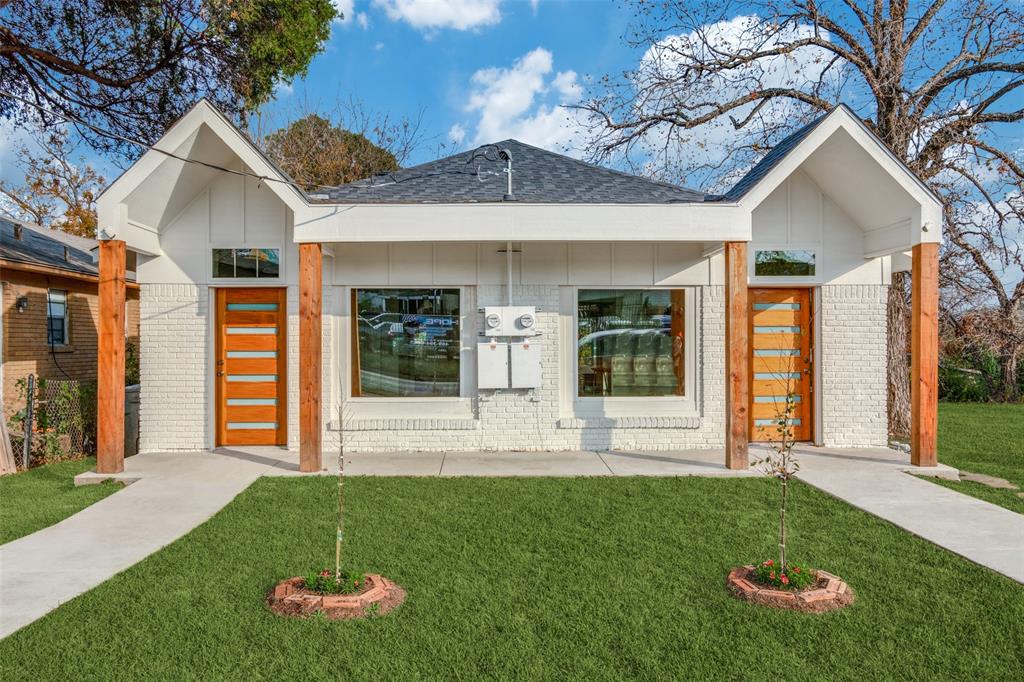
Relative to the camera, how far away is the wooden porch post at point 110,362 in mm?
7102

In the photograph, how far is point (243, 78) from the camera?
40.6ft

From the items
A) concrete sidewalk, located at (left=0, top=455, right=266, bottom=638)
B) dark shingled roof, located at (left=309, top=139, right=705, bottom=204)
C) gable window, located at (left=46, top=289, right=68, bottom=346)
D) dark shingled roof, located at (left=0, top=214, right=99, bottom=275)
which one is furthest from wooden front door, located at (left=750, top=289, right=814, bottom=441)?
gable window, located at (left=46, top=289, right=68, bottom=346)

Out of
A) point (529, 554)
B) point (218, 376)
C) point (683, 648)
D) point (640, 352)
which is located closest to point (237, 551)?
point (529, 554)

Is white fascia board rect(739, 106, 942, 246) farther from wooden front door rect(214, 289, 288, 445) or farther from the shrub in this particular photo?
wooden front door rect(214, 289, 288, 445)

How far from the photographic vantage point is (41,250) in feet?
39.1

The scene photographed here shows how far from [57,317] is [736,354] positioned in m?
12.1

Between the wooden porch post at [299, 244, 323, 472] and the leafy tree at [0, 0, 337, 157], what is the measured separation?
18.5 feet

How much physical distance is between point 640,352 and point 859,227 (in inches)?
140

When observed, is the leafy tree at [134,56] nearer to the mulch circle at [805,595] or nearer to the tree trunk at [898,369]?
the mulch circle at [805,595]

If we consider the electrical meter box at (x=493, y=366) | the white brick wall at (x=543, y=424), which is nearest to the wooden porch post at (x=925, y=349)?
the white brick wall at (x=543, y=424)

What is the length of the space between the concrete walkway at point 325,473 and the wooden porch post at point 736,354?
0.34 m

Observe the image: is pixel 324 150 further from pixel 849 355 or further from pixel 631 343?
pixel 849 355

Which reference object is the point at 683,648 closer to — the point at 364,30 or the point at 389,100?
the point at 364,30

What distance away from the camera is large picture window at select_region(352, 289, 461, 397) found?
28.3 feet
